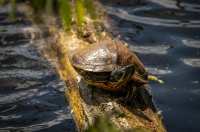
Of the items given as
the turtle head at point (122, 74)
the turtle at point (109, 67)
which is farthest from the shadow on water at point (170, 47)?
the turtle head at point (122, 74)

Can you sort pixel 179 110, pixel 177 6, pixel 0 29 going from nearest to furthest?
pixel 179 110
pixel 0 29
pixel 177 6

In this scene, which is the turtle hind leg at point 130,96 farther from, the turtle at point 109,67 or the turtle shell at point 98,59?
the turtle shell at point 98,59

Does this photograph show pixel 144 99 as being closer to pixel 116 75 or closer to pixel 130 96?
pixel 130 96

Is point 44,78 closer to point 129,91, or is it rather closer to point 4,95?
point 4,95

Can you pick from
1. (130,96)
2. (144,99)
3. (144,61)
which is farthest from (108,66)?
(144,61)

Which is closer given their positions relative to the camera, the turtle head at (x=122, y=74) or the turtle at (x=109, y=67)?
the turtle head at (x=122, y=74)

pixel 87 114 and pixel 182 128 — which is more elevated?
pixel 87 114

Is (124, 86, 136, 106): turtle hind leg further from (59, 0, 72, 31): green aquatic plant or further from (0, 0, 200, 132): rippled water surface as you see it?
(59, 0, 72, 31): green aquatic plant

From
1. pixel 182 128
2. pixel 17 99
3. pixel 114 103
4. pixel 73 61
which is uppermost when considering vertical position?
pixel 73 61

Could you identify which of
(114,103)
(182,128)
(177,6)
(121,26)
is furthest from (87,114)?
(177,6)
